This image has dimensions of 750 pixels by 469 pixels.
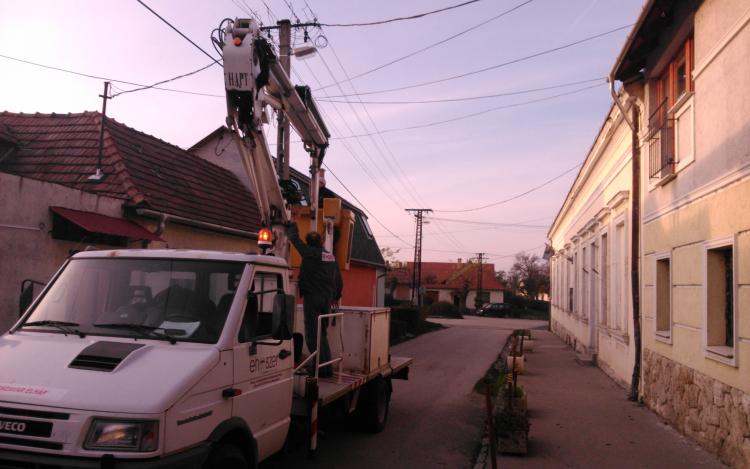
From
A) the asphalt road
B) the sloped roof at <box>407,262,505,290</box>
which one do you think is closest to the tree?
the sloped roof at <box>407,262,505,290</box>

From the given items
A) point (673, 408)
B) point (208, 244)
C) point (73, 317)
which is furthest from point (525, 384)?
point (73, 317)

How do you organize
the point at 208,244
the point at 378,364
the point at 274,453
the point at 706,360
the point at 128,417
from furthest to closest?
the point at 208,244 → the point at 378,364 → the point at 706,360 → the point at 274,453 → the point at 128,417

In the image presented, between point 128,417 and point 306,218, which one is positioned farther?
point 306,218


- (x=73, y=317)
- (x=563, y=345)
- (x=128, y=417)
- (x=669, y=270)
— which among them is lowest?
(x=563, y=345)

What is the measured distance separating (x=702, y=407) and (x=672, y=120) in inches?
169

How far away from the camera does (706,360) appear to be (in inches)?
273

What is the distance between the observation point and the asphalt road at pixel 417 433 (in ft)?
21.5

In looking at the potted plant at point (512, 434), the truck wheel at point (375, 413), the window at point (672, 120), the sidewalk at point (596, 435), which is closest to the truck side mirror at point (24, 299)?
the truck wheel at point (375, 413)

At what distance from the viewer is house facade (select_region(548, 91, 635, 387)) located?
1142 centimetres

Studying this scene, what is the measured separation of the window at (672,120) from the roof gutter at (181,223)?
874cm

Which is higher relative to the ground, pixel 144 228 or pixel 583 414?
pixel 144 228

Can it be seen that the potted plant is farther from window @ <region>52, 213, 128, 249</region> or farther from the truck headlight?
window @ <region>52, 213, 128, 249</region>

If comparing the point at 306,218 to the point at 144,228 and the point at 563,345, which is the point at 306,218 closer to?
the point at 144,228

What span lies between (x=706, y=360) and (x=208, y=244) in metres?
9.97
